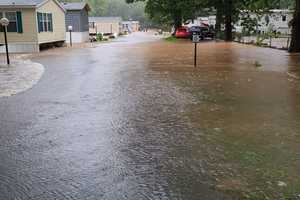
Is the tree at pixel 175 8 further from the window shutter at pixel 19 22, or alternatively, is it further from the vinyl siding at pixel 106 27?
the vinyl siding at pixel 106 27

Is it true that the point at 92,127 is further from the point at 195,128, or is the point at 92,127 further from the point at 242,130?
the point at 242,130

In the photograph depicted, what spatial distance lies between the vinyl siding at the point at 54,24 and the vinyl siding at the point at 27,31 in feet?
2.04

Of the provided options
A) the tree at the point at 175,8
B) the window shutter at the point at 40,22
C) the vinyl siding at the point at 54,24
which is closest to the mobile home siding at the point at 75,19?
the vinyl siding at the point at 54,24

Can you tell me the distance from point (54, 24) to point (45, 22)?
2.08 meters

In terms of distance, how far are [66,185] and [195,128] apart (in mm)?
2750

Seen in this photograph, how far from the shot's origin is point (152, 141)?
5797mm

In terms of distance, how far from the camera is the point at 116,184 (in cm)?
425

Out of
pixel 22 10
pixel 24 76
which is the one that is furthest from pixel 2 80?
pixel 22 10

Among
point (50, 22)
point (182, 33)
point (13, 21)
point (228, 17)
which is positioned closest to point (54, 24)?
point (50, 22)

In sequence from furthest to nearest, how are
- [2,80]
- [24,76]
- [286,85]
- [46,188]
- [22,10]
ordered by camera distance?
1. [22,10]
2. [24,76]
3. [2,80]
4. [286,85]
5. [46,188]

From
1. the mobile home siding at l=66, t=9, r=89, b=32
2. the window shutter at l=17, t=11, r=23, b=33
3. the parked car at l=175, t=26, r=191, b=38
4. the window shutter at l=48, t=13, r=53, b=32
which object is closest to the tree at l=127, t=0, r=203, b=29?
the parked car at l=175, t=26, r=191, b=38

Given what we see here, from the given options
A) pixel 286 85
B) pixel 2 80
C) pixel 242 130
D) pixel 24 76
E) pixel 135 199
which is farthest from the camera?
pixel 24 76

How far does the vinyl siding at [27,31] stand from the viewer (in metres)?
23.9

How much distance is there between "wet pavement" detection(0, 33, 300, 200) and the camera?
4.18 m
